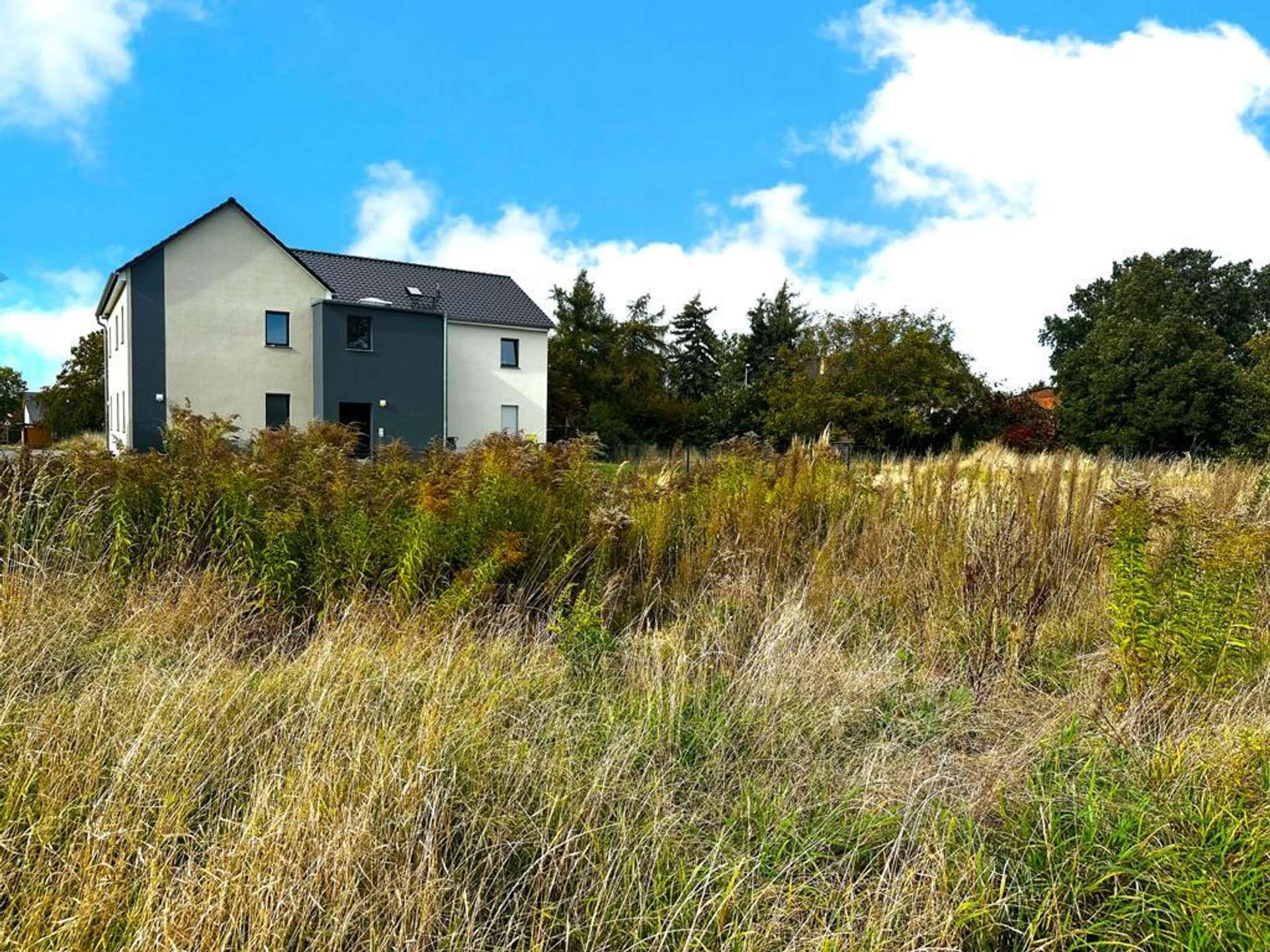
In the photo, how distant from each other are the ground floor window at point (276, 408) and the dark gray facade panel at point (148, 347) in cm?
305

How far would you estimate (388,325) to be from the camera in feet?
90.5

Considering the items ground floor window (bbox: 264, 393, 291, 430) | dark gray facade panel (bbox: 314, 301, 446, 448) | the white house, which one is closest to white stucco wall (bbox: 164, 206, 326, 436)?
the white house

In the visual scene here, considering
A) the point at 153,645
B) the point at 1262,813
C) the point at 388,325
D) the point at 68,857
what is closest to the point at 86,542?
the point at 153,645

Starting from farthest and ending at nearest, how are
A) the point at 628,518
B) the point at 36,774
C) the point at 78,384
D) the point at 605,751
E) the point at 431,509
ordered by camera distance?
the point at 78,384 < the point at 628,518 < the point at 431,509 < the point at 605,751 < the point at 36,774

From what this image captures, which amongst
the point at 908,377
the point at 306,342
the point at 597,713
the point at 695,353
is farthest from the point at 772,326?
the point at 597,713

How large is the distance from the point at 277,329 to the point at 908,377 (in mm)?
21656

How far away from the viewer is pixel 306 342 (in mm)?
26891

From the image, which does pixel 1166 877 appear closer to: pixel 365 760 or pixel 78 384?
pixel 365 760

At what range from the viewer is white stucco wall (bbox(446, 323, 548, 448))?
30.4m

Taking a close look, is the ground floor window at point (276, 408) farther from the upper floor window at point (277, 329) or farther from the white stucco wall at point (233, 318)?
the upper floor window at point (277, 329)

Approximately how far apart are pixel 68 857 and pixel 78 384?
48.6 metres

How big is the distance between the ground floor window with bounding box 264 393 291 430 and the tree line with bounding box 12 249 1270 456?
9.79 metres

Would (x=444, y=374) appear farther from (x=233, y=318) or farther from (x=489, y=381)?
(x=233, y=318)

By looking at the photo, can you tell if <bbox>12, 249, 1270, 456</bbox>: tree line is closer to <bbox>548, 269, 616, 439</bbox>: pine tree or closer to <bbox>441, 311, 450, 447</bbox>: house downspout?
<bbox>548, 269, 616, 439</bbox>: pine tree
